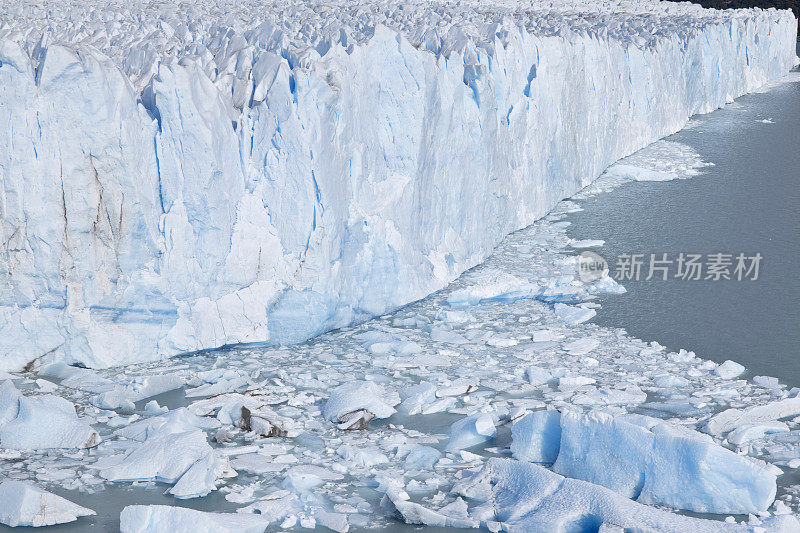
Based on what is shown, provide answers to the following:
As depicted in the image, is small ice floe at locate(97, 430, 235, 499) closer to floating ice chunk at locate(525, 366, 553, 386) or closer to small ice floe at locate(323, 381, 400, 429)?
small ice floe at locate(323, 381, 400, 429)

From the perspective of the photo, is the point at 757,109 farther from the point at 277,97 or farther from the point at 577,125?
the point at 277,97

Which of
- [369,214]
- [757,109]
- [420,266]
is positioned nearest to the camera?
[369,214]

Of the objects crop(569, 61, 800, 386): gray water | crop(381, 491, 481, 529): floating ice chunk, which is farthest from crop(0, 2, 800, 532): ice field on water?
crop(569, 61, 800, 386): gray water

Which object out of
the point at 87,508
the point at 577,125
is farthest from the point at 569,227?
the point at 87,508

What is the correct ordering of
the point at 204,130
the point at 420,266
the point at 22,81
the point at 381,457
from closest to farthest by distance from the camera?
the point at 381,457
the point at 22,81
the point at 204,130
the point at 420,266

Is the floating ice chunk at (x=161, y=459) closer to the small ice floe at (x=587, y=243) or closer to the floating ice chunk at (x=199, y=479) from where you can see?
the floating ice chunk at (x=199, y=479)

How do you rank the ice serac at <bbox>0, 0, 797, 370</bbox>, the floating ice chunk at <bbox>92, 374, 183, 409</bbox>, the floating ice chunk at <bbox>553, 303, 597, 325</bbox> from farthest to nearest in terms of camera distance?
the floating ice chunk at <bbox>553, 303, 597, 325</bbox>
the ice serac at <bbox>0, 0, 797, 370</bbox>
the floating ice chunk at <bbox>92, 374, 183, 409</bbox>

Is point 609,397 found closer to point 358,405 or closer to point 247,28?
point 358,405
